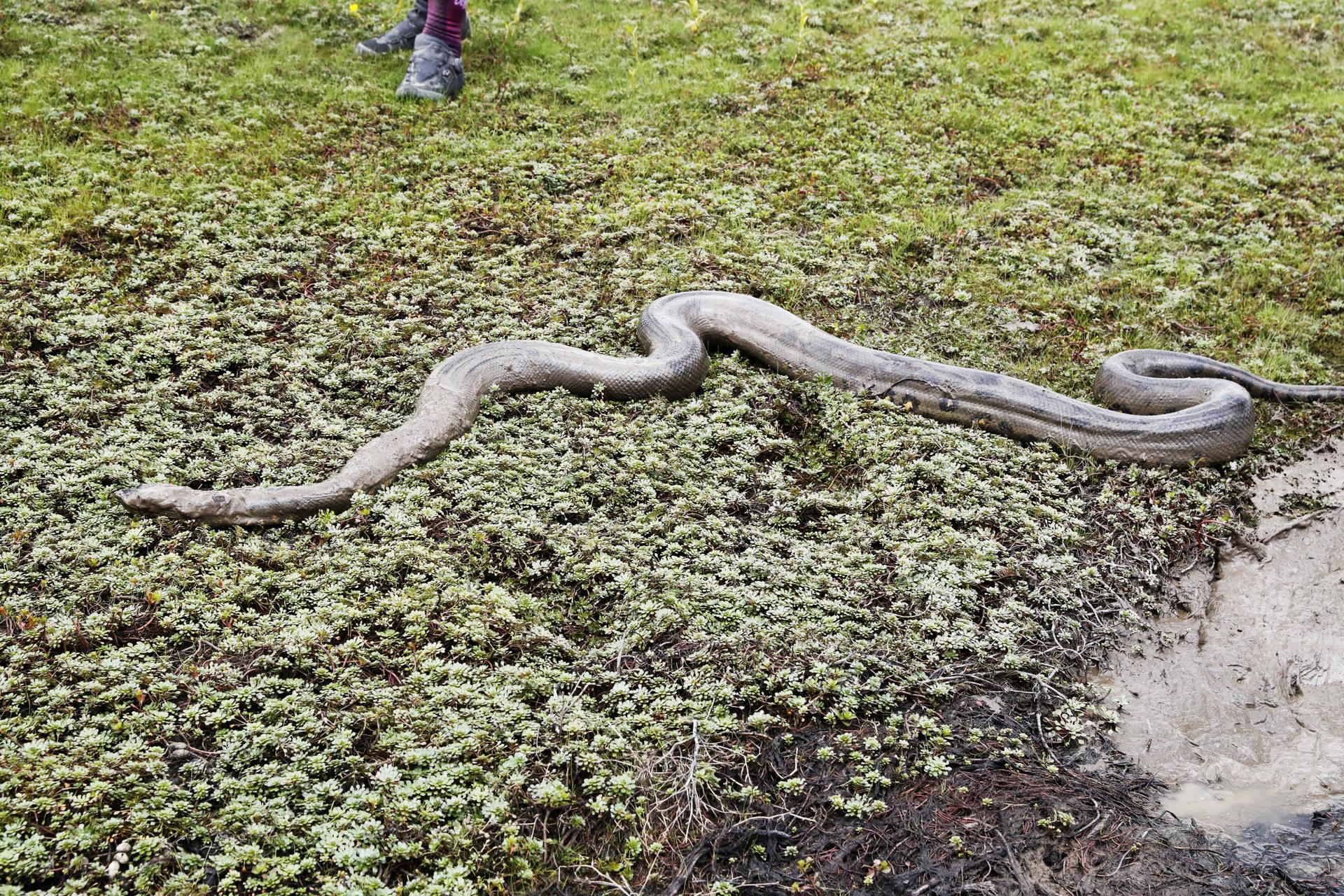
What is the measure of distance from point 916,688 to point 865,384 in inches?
108

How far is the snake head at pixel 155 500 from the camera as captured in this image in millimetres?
5215

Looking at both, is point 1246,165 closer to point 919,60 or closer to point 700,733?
point 919,60

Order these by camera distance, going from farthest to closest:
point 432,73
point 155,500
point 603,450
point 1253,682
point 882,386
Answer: point 432,73 → point 882,386 → point 603,450 → point 155,500 → point 1253,682

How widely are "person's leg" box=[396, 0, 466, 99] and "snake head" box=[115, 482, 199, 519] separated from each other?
20.5 feet

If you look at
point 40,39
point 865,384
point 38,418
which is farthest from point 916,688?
point 40,39

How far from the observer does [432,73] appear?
10117mm

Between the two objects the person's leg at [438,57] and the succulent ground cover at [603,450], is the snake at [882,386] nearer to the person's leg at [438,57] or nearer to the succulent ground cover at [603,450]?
the succulent ground cover at [603,450]

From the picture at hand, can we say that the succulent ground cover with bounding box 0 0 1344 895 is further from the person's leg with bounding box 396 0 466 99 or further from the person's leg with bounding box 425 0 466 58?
the person's leg with bounding box 425 0 466 58

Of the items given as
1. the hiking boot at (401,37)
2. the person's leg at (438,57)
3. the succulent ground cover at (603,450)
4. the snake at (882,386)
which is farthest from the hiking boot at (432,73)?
the snake at (882,386)

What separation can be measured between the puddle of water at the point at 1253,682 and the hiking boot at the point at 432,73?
8546mm

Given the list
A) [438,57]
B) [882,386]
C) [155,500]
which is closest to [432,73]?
[438,57]

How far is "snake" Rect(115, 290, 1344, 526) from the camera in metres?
6.27

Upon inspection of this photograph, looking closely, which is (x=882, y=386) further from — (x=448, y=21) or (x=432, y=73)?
(x=448, y=21)

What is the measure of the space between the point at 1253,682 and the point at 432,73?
9.30 m
